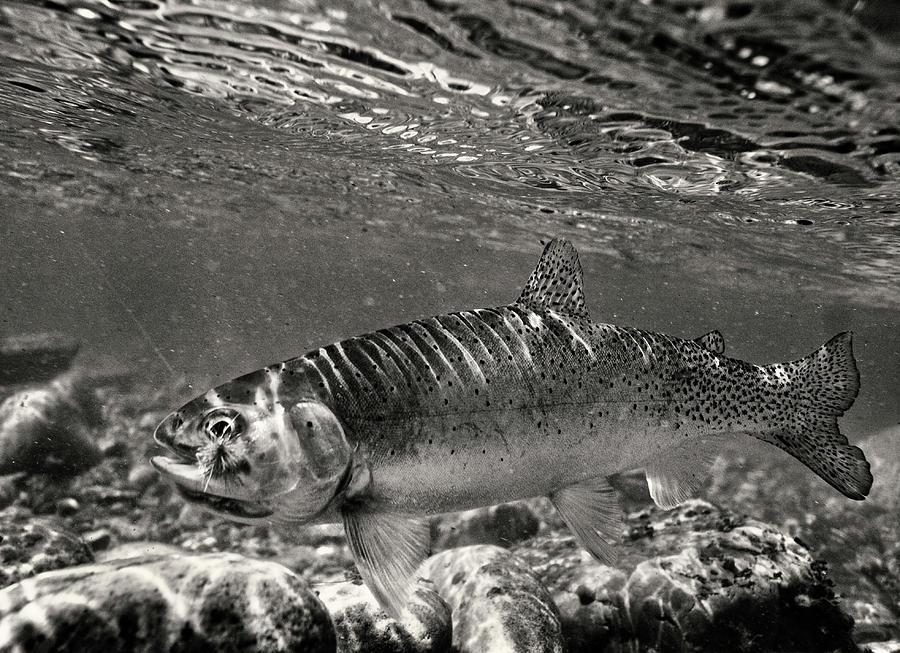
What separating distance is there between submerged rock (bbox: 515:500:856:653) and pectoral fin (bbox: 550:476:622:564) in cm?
240

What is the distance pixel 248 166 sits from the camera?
1853cm

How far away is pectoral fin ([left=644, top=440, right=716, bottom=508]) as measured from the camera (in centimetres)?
438

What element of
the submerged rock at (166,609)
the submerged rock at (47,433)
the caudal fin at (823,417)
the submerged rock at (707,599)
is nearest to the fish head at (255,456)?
the submerged rock at (166,609)

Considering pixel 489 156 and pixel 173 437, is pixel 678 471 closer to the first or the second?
pixel 173 437

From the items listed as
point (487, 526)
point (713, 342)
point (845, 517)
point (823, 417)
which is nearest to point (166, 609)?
point (713, 342)

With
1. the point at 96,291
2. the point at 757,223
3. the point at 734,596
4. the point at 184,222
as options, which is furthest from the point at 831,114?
the point at 96,291

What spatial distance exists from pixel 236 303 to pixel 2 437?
151m

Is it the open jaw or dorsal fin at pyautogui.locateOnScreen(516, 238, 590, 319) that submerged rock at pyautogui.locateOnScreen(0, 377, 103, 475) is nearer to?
the open jaw

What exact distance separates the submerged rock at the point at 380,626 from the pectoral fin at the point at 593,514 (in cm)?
165

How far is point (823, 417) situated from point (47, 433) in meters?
13.5

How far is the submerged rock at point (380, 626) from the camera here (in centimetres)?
465

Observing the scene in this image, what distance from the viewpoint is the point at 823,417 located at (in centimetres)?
458

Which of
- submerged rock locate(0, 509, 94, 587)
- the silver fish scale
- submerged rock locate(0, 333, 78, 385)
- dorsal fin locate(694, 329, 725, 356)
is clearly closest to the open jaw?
the silver fish scale

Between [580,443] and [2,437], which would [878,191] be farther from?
[2,437]
